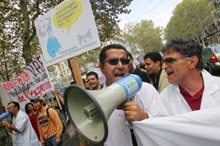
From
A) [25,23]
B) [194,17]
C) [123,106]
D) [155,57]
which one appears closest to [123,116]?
[123,106]

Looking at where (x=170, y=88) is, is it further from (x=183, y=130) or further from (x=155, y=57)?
(x=155, y=57)

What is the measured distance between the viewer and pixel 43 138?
213 inches

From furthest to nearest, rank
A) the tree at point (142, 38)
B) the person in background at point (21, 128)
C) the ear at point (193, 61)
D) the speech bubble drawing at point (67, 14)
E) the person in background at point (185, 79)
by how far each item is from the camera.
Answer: the tree at point (142, 38)
the person in background at point (21, 128)
the speech bubble drawing at point (67, 14)
the ear at point (193, 61)
the person in background at point (185, 79)

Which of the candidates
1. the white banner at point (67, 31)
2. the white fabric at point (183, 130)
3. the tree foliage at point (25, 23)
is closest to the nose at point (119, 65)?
the white fabric at point (183, 130)

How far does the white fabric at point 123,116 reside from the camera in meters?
1.98

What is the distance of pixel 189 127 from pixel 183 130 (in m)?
0.04

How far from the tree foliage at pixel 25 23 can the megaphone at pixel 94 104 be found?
930 cm

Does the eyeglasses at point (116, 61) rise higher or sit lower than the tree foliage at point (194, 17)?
lower

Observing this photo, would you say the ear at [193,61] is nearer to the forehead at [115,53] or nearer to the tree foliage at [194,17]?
the forehead at [115,53]

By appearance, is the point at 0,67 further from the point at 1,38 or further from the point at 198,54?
the point at 198,54

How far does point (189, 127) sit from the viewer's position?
1778 millimetres

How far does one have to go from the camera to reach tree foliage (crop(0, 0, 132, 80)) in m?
11.3

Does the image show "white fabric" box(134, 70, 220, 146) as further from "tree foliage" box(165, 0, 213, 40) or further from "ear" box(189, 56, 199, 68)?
"tree foliage" box(165, 0, 213, 40)

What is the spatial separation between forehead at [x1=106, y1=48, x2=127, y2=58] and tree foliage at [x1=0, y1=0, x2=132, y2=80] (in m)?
8.85
